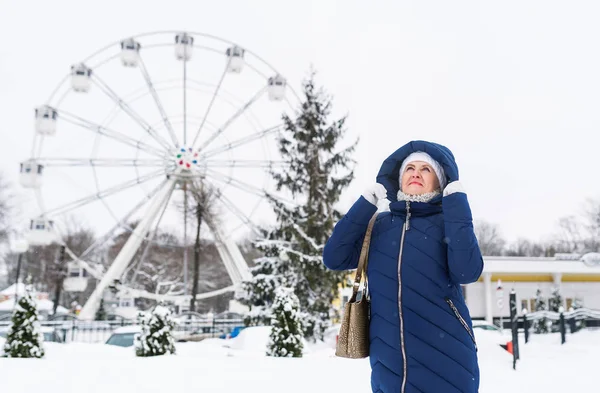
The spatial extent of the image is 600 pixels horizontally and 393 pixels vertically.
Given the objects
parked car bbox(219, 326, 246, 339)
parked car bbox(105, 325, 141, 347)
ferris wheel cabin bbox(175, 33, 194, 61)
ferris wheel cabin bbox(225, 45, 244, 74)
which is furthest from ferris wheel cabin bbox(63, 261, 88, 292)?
ferris wheel cabin bbox(225, 45, 244, 74)

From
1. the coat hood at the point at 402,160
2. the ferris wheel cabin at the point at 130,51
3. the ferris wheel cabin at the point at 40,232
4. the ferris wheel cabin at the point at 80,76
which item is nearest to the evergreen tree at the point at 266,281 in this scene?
the ferris wheel cabin at the point at 40,232

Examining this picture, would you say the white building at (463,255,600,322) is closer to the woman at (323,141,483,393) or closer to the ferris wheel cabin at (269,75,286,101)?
the ferris wheel cabin at (269,75,286,101)

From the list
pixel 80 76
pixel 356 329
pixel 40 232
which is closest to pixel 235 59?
pixel 80 76

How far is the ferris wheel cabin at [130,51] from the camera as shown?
25.9 meters

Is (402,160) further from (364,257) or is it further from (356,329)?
(356,329)

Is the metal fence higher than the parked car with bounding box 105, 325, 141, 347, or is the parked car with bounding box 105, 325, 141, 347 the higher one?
the parked car with bounding box 105, 325, 141, 347

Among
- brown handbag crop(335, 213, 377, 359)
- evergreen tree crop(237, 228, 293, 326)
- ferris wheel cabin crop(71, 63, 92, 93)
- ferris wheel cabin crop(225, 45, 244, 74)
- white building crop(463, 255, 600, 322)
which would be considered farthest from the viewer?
white building crop(463, 255, 600, 322)

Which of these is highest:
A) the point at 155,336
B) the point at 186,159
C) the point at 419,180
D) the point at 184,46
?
the point at 184,46

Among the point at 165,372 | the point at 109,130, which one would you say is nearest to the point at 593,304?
the point at 109,130

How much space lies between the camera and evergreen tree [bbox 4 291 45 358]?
9422 millimetres

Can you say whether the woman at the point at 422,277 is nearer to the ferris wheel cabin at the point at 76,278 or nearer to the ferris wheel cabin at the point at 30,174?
the ferris wheel cabin at the point at 30,174

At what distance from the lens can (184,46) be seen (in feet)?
87.0

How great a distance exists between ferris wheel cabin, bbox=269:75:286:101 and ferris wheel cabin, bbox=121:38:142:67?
6.43 meters

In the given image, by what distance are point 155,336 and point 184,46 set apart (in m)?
19.1
